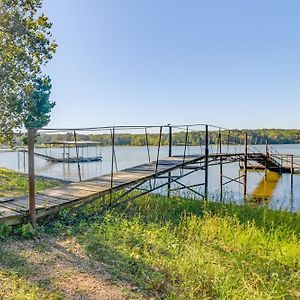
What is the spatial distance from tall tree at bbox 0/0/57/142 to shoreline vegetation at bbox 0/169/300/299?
7.42 metres

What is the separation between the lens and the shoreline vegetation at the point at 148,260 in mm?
2914

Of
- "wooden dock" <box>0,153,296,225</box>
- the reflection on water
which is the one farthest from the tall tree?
the reflection on water

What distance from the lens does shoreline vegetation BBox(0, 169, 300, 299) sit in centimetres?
291

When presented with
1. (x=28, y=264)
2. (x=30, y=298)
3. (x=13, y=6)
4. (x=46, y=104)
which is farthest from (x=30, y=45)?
(x=30, y=298)

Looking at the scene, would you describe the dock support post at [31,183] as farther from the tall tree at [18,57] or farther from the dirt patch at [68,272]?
the tall tree at [18,57]

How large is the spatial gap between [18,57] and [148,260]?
959 cm

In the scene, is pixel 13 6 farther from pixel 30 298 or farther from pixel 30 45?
pixel 30 298

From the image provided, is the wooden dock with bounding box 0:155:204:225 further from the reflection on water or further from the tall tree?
the reflection on water

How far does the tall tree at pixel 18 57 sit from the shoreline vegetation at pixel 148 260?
7.42 metres

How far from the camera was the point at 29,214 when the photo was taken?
4512mm

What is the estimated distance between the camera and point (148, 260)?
3.57 metres

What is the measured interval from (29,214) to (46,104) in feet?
46.4

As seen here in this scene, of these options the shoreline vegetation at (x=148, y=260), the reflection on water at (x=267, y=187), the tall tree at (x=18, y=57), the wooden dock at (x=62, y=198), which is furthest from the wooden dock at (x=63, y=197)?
the reflection on water at (x=267, y=187)

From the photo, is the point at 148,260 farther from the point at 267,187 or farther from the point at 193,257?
the point at 267,187
